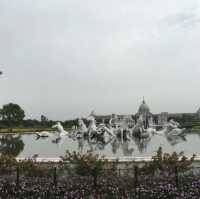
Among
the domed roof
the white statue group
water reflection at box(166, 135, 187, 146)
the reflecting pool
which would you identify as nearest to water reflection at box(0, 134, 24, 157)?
the reflecting pool

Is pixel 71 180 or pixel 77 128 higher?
pixel 77 128

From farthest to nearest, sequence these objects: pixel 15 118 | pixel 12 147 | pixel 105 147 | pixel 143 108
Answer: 1. pixel 143 108
2. pixel 15 118
3. pixel 12 147
4. pixel 105 147

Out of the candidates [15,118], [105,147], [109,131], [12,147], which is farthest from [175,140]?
[15,118]

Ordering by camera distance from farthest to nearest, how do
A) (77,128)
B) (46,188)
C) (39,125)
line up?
1. (39,125)
2. (77,128)
3. (46,188)

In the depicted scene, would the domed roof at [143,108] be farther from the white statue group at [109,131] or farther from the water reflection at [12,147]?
the water reflection at [12,147]

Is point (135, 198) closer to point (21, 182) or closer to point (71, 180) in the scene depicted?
point (71, 180)

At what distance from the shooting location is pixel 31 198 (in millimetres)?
12711

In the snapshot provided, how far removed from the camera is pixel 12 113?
9369cm

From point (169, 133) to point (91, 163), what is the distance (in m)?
40.3

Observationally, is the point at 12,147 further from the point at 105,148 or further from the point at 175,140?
the point at 175,140

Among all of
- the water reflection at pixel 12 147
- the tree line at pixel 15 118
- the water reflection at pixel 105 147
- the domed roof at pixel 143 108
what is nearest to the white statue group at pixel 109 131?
the water reflection at pixel 105 147

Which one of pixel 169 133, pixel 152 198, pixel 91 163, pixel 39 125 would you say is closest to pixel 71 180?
pixel 91 163

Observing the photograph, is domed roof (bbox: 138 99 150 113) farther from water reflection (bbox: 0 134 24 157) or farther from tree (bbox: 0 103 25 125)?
water reflection (bbox: 0 134 24 157)

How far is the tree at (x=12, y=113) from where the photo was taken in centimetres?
9294
